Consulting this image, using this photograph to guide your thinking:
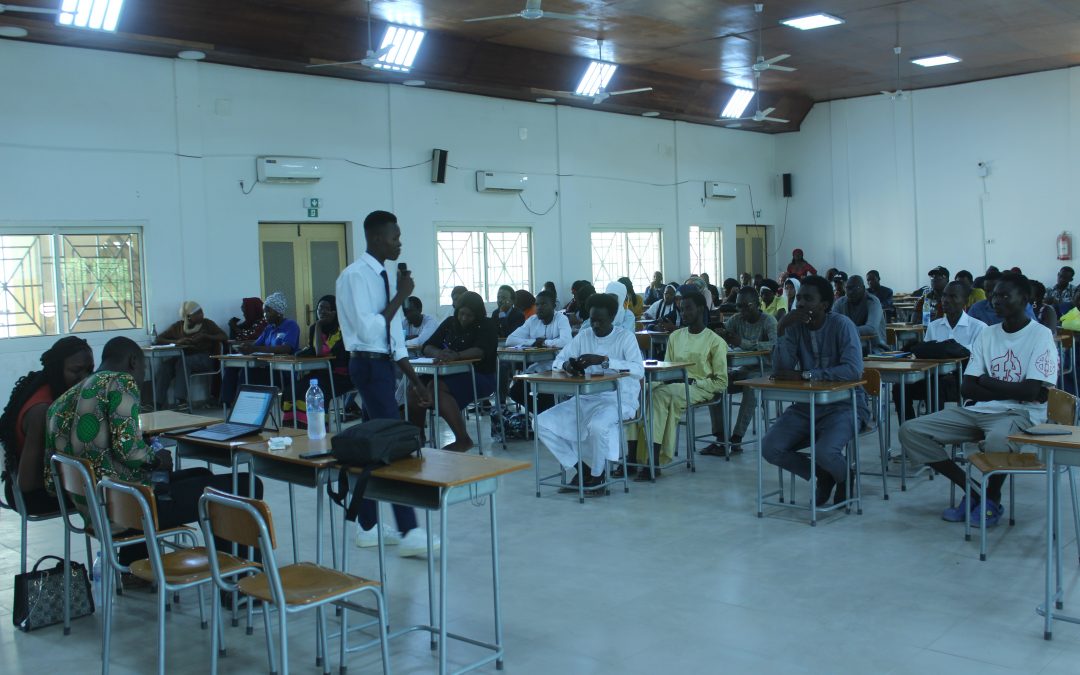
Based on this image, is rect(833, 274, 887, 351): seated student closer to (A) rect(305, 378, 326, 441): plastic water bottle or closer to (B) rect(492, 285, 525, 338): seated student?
(B) rect(492, 285, 525, 338): seated student

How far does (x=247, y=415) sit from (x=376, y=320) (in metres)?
0.75

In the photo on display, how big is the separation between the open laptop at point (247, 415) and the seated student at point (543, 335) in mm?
3852

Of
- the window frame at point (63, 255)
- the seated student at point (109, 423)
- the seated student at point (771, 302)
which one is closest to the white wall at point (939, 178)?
the seated student at point (771, 302)

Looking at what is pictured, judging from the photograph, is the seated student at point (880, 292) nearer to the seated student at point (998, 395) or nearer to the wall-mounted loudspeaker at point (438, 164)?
the wall-mounted loudspeaker at point (438, 164)

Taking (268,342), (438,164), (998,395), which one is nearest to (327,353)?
(268,342)

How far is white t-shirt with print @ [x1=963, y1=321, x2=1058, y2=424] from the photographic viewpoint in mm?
4906

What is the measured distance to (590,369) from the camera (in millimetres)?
6305

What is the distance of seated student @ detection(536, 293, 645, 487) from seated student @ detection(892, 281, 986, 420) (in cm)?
215

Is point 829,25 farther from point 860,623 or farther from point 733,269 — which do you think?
point 860,623

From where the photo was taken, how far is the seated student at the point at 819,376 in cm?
548

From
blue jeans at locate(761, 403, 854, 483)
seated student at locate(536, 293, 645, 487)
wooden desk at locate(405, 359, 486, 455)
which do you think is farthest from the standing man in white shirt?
wooden desk at locate(405, 359, 486, 455)

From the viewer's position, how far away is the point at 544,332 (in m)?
8.68

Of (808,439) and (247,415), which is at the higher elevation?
(247,415)

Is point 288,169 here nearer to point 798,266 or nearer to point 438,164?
point 438,164
